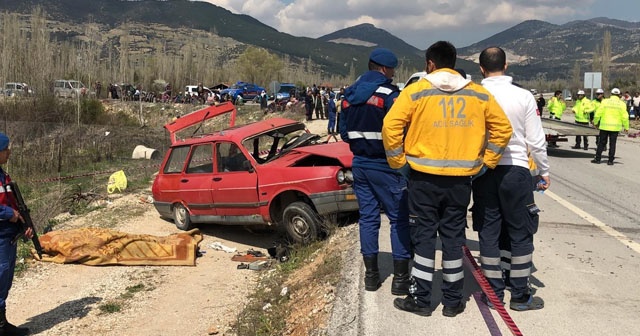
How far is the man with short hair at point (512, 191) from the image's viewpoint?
13.5 feet

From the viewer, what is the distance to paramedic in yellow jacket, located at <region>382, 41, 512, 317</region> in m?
3.77

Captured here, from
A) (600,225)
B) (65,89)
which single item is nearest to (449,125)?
(600,225)

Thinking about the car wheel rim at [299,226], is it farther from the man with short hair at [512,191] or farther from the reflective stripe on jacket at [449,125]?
the reflective stripe on jacket at [449,125]

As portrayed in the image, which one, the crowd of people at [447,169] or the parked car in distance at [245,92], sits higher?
the parked car in distance at [245,92]

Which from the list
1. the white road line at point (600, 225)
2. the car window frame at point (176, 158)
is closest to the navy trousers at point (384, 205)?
the white road line at point (600, 225)

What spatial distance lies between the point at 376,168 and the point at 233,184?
4532mm

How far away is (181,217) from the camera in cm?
998

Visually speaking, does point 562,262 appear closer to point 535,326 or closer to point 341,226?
point 535,326

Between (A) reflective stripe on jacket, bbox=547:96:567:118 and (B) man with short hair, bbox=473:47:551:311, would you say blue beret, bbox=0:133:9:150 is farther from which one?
(A) reflective stripe on jacket, bbox=547:96:567:118

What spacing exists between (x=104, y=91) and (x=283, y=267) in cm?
4448

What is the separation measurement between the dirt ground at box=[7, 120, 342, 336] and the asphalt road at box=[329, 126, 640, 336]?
0.51m

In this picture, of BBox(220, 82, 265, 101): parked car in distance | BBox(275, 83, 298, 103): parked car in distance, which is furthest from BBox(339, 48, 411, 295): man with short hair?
BBox(220, 82, 265, 101): parked car in distance

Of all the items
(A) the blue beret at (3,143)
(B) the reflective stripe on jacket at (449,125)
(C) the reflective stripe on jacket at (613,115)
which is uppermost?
(C) the reflective stripe on jacket at (613,115)

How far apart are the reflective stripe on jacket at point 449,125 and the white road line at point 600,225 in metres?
3.35
